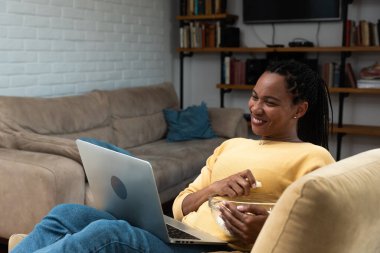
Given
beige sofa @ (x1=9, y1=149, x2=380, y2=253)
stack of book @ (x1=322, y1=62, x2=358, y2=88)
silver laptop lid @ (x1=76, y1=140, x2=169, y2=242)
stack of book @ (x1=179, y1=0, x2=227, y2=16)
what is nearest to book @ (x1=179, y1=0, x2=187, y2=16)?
stack of book @ (x1=179, y1=0, x2=227, y2=16)

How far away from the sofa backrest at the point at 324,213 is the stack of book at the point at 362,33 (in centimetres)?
358

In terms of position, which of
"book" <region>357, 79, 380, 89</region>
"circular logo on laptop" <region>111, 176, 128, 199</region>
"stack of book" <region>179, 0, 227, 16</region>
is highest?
"stack of book" <region>179, 0, 227, 16</region>

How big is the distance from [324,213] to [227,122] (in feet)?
11.1

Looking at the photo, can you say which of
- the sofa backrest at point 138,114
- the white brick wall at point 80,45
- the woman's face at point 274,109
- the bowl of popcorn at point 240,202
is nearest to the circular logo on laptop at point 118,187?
the bowl of popcorn at point 240,202

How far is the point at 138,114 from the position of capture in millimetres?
3982

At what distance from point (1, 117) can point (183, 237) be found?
1929 millimetres

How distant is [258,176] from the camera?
1.44 m

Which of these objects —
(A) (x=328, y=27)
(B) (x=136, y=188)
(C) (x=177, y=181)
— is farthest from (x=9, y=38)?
(A) (x=328, y=27)

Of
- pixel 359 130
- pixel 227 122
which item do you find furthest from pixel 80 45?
pixel 359 130

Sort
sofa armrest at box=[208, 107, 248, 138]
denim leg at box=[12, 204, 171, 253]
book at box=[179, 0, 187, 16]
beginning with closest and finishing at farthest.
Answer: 1. denim leg at box=[12, 204, 171, 253]
2. sofa armrest at box=[208, 107, 248, 138]
3. book at box=[179, 0, 187, 16]

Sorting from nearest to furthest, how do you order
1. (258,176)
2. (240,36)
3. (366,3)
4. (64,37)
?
(258,176) → (64,37) → (366,3) → (240,36)

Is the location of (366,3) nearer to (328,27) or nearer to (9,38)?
(328,27)

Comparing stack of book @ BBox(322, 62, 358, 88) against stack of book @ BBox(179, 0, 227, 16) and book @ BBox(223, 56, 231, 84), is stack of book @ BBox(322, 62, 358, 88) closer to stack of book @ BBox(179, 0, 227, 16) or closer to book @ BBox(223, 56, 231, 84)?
book @ BBox(223, 56, 231, 84)

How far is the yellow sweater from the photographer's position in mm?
1408
